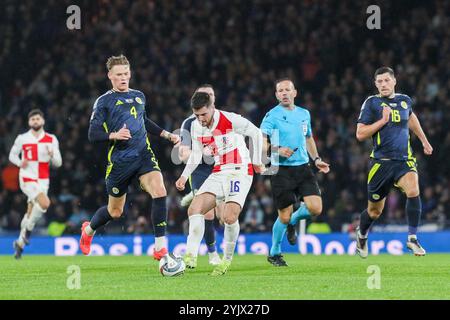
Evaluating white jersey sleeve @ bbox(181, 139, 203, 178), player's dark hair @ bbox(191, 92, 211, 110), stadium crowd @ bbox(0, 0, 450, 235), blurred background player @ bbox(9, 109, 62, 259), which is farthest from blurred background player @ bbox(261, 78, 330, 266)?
stadium crowd @ bbox(0, 0, 450, 235)

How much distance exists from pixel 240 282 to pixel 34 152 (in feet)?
27.2

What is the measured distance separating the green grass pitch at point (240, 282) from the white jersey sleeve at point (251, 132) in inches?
52.9

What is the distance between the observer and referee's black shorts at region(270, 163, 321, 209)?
13.1 metres

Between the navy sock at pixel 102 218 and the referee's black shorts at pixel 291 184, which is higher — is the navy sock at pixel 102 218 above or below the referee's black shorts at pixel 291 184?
below

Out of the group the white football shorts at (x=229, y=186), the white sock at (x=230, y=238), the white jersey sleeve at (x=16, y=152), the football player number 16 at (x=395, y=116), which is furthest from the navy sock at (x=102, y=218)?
the white jersey sleeve at (x=16, y=152)

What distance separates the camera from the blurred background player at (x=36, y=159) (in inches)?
677

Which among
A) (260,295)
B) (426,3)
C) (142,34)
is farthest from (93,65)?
(260,295)

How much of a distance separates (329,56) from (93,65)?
19.9 ft

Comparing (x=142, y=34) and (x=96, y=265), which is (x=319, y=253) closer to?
(x=96, y=265)

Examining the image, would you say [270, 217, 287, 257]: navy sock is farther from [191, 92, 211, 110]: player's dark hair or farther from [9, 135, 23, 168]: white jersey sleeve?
[9, 135, 23, 168]: white jersey sleeve

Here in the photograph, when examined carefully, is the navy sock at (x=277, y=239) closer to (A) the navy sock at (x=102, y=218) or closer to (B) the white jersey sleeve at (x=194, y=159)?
(B) the white jersey sleeve at (x=194, y=159)

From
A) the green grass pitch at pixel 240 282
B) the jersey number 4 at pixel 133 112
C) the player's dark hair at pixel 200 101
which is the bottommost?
the green grass pitch at pixel 240 282

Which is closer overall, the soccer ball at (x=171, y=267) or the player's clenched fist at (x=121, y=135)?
the soccer ball at (x=171, y=267)
